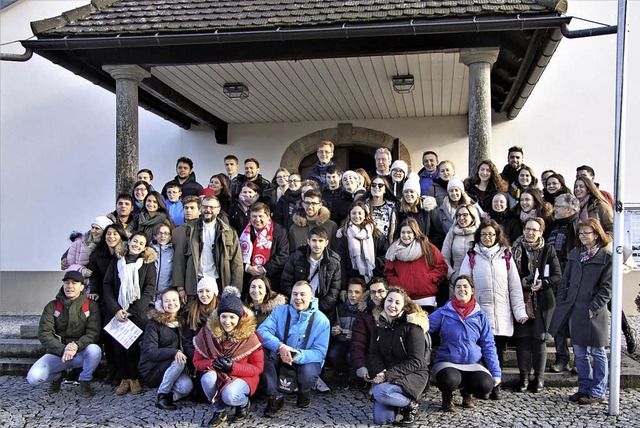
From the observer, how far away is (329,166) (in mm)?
6422

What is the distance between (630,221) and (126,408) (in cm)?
750

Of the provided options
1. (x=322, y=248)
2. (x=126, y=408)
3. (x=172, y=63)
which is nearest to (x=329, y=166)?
(x=322, y=248)

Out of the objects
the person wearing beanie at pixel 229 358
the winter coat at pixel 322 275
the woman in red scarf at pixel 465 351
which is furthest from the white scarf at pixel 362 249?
the person wearing beanie at pixel 229 358

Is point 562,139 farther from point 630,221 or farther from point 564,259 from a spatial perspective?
point 564,259

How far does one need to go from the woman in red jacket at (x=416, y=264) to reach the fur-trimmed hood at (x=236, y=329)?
4.39 ft

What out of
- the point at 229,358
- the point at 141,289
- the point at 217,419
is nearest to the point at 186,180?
the point at 141,289

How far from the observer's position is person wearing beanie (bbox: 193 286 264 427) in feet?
15.9

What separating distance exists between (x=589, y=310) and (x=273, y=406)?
8.54ft

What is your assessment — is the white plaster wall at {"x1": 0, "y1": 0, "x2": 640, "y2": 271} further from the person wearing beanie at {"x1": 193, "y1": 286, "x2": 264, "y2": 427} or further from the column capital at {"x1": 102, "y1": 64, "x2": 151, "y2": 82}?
the person wearing beanie at {"x1": 193, "y1": 286, "x2": 264, "y2": 427}

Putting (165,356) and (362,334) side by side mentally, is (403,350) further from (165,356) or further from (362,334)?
(165,356)

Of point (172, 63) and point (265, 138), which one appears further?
point (265, 138)

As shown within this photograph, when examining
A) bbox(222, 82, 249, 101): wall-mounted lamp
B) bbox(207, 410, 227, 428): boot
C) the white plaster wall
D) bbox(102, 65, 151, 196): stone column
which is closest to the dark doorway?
the white plaster wall

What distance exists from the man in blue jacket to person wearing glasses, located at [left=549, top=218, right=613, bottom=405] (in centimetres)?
193

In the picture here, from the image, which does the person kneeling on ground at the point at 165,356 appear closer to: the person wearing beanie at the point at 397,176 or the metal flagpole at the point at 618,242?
the person wearing beanie at the point at 397,176
